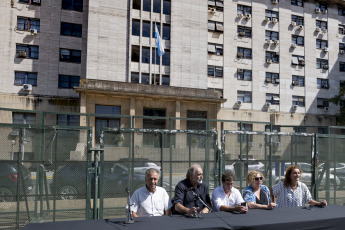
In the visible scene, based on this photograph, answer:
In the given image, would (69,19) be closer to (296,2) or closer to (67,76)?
(67,76)

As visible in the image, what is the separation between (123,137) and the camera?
26.5 ft

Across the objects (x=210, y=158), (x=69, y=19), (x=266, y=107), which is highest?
(x=69, y=19)

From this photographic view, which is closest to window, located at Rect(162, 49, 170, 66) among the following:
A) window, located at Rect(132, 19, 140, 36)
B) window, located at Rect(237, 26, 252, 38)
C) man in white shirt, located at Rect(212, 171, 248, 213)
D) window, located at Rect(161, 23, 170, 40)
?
window, located at Rect(161, 23, 170, 40)

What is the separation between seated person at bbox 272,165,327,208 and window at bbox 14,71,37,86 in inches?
1129

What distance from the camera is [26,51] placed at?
3016cm

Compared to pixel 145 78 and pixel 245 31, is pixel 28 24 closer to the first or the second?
pixel 145 78

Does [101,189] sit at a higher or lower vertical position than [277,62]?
lower

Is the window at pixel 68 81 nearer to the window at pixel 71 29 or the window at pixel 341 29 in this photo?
the window at pixel 71 29

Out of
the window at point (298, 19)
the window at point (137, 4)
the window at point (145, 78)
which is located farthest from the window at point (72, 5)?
the window at point (298, 19)

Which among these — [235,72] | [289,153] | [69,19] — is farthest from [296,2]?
[289,153]

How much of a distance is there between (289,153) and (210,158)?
2745 millimetres

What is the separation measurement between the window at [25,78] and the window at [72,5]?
25.1 feet

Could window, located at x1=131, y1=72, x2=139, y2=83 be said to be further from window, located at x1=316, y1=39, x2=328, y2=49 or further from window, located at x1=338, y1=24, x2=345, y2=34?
window, located at x1=338, y1=24, x2=345, y2=34

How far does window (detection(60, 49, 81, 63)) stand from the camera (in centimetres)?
3125
